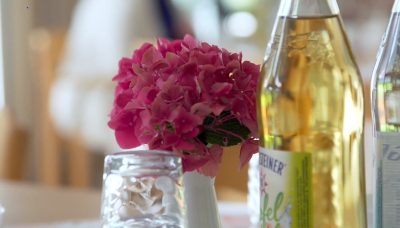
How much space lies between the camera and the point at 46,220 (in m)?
0.81

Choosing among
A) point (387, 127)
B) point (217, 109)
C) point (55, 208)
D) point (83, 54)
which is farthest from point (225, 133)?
point (83, 54)

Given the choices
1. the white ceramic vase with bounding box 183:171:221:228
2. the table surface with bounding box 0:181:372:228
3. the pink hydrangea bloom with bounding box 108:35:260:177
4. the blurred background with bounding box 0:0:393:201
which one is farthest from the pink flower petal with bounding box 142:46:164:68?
the blurred background with bounding box 0:0:393:201

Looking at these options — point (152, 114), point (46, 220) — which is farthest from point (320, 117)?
point (46, 220)

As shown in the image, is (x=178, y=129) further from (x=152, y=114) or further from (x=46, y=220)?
(x=46, y=220)

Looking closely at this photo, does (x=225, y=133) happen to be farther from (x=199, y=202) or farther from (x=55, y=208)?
(x=55, y=208)

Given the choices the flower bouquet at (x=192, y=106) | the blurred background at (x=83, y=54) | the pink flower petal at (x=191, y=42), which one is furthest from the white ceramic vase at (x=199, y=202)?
the blurred background at (x=83, y=54)

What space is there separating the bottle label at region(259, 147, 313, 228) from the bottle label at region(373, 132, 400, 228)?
0.09 metres

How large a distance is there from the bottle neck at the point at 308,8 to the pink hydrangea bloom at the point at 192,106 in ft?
0.20

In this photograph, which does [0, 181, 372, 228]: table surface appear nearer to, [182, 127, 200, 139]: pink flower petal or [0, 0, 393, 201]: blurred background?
[182, 127, 200, 139]: pink flower petal

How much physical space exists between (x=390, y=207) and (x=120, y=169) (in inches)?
9.3

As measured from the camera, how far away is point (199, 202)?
494mm

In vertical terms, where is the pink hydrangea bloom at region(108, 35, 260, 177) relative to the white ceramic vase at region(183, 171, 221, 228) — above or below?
above

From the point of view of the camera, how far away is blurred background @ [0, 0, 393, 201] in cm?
217

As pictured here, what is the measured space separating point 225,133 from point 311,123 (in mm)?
77
